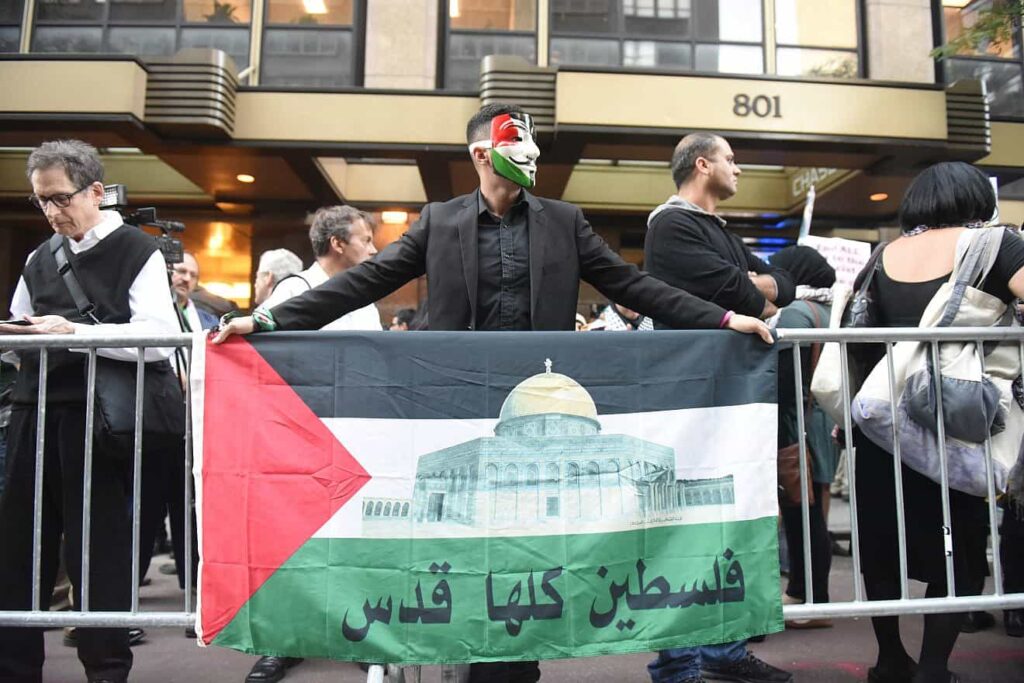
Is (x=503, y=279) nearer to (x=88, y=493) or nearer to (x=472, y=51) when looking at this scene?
(x=88, y=493)

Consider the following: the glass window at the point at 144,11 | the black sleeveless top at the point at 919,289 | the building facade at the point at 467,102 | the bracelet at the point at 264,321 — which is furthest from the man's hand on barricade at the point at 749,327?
the glass window at the point at 144,11

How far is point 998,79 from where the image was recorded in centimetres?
1178

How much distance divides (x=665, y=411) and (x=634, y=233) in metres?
9.87

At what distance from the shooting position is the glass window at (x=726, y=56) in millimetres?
11625

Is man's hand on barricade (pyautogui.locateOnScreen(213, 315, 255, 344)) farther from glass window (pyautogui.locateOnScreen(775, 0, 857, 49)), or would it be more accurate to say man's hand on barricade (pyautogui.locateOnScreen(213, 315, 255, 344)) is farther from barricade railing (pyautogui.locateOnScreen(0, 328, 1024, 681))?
glass window (pyautogui.locateOnScreen(775, 0, 857, 49))

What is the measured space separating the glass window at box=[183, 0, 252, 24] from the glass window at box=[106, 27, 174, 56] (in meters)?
0.42

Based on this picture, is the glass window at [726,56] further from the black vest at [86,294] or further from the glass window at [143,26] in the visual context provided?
the black vest at [86,294]

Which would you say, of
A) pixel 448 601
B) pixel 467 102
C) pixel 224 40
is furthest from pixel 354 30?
pixel 448 601

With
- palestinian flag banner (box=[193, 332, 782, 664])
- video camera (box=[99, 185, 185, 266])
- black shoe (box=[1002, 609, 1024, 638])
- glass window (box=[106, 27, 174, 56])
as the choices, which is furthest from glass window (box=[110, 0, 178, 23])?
black shoe (box=[1002, 609, 1024, 638])

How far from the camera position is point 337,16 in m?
11.4

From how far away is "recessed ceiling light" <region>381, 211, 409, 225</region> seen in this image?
12.0 meters

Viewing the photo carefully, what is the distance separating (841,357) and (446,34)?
31.9 ft

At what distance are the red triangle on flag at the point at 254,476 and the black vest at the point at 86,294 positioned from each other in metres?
0.72

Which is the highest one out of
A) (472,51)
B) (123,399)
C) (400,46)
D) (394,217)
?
(472,51)
